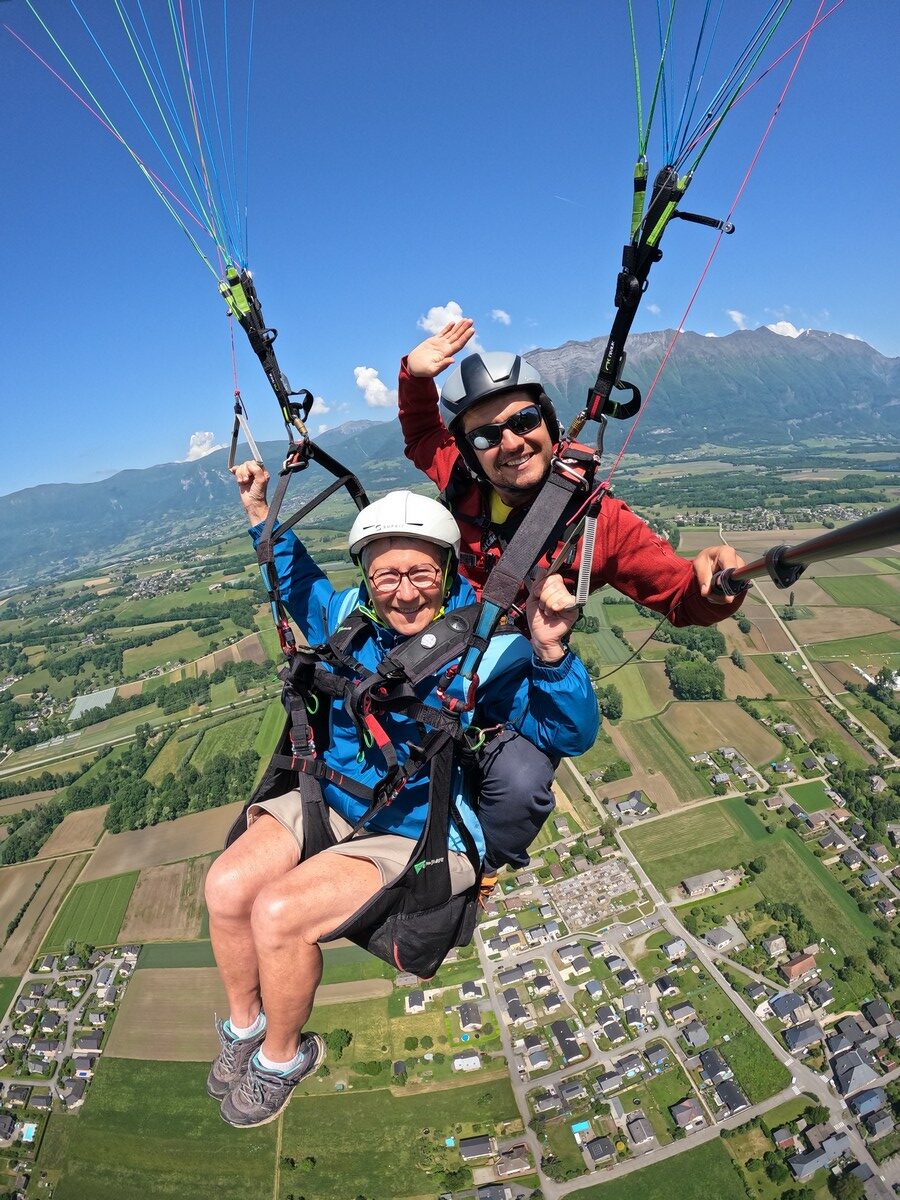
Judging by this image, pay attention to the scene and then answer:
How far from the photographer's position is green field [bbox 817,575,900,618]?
4750 centimetres

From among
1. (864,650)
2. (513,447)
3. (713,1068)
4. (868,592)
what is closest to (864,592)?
(868,592)

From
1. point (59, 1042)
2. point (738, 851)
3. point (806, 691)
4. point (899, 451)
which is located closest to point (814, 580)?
point (806, 691)

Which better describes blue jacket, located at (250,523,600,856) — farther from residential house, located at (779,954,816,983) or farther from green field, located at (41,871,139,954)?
green field, located at (41,871,139,954)

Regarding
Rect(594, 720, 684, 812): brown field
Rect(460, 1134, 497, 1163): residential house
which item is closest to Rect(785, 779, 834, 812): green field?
Rect(594, 720, 684, 812): brown field

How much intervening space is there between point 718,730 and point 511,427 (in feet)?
116

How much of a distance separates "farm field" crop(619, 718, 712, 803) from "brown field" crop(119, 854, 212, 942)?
21.7m

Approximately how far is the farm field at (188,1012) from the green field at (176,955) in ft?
0.94

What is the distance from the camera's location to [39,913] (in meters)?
27.2

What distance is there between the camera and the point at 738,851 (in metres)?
24.9

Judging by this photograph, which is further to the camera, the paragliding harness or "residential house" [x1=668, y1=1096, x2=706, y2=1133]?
"residential house" [x1=668, y1=1096, x2=706, y2=1133]

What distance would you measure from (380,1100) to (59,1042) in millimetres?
12569

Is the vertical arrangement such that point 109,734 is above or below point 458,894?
below

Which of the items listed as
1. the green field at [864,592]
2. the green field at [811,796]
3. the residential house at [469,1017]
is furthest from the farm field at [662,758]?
the green field at [864,592]

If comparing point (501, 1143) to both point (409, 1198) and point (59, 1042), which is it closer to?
point (409, 1198)
